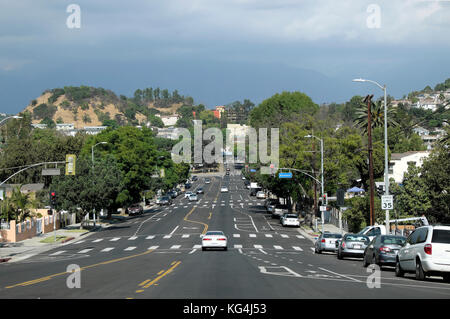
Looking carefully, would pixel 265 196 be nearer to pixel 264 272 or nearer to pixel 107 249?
pixel 107 249

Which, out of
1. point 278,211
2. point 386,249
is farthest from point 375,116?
point 386,249

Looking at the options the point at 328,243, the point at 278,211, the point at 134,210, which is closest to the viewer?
the point at 328,243

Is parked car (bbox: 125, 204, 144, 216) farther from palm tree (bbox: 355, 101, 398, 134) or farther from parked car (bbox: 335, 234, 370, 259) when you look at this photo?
parked car (bbox: 335, 234, 370, 259)

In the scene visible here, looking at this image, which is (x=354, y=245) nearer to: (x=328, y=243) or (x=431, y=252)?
(x=328, y=243)

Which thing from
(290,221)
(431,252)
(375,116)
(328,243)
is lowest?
(290,221)

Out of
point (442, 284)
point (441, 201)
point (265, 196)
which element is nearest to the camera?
point (442, 284)

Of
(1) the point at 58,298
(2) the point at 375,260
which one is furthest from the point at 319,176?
(1) the point at 58,298

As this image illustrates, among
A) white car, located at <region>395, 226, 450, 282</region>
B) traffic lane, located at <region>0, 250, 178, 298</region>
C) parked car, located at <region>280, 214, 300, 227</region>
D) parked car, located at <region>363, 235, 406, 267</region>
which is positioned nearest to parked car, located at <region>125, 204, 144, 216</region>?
parked car, located at <region>280, 214, 300, 227</region>

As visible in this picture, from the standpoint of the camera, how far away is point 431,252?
18891 millimetres

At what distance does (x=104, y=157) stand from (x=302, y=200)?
83.8 feet

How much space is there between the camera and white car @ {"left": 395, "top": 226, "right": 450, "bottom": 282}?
18734 mm

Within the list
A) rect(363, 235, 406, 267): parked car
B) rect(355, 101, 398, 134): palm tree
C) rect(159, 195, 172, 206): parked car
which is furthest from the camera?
rect(159, 195, 172, 206): parked car
